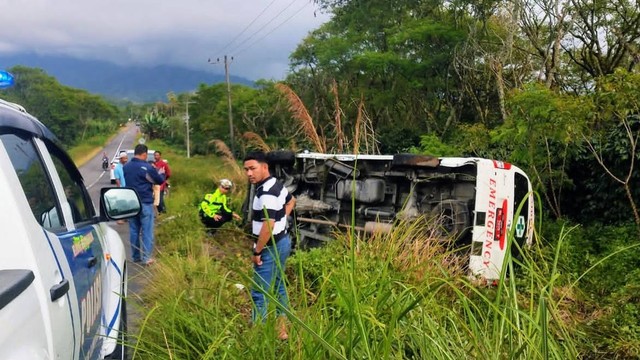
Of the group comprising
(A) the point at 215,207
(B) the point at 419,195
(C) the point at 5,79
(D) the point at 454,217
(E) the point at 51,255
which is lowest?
(A) the point at 215,207

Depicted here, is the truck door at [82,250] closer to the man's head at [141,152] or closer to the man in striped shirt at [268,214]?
the man in striped shirt at [268,214]

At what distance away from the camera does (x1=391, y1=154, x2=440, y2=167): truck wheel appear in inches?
276

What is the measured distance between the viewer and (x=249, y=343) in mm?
2490

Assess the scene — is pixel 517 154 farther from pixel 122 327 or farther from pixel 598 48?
pixel 598 48

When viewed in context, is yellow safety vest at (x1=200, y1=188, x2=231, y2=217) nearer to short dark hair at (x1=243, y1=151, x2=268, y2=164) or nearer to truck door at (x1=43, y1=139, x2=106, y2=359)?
short dark hair at (x1=243, y1=151, x2=268, y2=164)

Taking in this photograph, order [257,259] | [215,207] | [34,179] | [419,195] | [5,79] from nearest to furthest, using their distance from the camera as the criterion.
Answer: [34,179], [5,79], [257,259], [419,195], [215,207]

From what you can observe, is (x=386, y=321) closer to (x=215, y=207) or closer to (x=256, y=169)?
(x=256, y=169)

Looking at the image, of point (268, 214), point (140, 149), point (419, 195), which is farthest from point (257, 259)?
point (140, 149)

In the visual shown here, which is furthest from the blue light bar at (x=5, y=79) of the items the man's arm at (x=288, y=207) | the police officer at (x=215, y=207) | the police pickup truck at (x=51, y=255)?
the police officer at (x=215, y=207)

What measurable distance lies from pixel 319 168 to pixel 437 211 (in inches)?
91.8

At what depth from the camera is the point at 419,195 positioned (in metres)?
7.50

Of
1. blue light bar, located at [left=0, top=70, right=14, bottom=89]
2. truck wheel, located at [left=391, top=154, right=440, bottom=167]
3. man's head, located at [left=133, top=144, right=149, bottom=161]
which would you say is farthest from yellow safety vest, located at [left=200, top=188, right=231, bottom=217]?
blue light bar, located at [left=0, top=70, right=14, bottom=89]

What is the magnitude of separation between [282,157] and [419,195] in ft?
8.55

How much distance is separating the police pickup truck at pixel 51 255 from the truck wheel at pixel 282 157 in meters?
5.53
